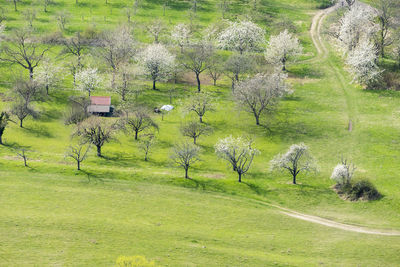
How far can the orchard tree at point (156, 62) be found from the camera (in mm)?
128875

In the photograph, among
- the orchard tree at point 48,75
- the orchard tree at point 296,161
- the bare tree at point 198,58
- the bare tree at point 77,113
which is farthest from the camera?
the bare tree at point 198,58

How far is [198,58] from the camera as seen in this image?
130m

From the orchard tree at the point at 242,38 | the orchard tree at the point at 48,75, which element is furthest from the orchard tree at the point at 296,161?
the orchard tree at the point at 48,75

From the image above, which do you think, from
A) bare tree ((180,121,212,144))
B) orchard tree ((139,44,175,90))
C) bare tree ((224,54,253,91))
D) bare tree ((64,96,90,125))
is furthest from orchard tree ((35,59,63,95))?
bare tree ((224,54,253,91))

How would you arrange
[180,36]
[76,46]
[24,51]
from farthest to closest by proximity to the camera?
1. [180,36]
2. [76,46]
3. [24,51]

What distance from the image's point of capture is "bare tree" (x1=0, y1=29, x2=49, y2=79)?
130m

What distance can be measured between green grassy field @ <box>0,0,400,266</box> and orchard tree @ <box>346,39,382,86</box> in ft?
10.1

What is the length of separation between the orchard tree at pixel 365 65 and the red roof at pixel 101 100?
63944 millimetres

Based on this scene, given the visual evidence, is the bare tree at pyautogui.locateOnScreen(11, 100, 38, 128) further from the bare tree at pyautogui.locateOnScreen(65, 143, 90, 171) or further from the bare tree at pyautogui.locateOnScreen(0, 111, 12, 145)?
the bare tree at pyautogui.locateOnScreen(65, 143, 90, 171)

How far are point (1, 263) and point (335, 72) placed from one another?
10569cm

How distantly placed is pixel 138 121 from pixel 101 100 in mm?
15917

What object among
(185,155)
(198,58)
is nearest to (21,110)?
(185,155)

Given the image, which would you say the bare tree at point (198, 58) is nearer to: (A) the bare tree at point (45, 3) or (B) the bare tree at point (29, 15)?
(B) the bare tree at point (29, 15)

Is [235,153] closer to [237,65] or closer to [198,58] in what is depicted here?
[237,65]
